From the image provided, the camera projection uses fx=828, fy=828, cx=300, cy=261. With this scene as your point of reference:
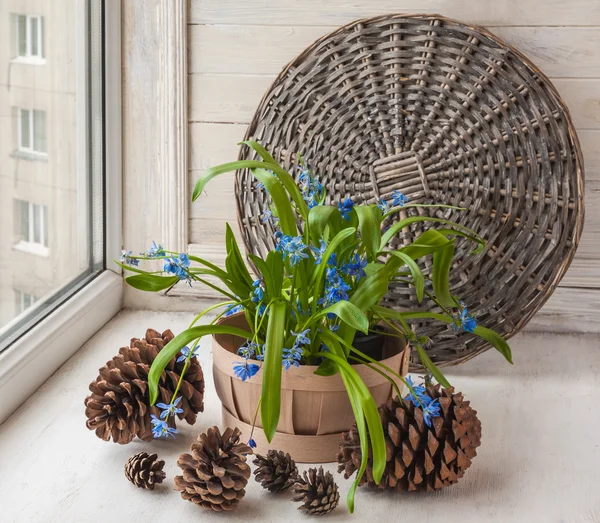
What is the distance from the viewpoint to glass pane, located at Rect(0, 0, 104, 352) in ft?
3.82

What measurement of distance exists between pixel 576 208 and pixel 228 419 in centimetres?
63

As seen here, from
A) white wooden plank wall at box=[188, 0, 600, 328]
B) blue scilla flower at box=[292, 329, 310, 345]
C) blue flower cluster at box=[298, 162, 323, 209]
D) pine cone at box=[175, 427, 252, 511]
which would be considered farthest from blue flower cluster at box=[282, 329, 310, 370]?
white wooden plank wall at box=[188, 0, 600, 328]

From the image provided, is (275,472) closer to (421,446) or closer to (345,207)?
(421,446)

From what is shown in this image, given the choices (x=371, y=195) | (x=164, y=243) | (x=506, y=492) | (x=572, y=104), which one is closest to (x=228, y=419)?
(x=506, y=492)

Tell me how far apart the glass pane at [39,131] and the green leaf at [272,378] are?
0.55 metres

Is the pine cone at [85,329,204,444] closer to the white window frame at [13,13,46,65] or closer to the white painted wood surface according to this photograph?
the white painted wood surface

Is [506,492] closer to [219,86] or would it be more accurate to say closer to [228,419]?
[228,419]

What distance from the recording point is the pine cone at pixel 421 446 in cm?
91

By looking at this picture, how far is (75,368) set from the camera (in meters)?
1.30

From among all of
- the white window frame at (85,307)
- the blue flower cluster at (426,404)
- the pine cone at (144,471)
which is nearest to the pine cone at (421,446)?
the blue flower cluster at (426,404)

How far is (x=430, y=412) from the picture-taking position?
90cm

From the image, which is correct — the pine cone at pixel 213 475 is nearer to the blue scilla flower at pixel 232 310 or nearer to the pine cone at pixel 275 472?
the pine cone at pixel 275 472

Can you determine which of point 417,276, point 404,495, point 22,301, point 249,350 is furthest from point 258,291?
point 22,301

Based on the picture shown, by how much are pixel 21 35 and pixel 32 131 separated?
0.14m
